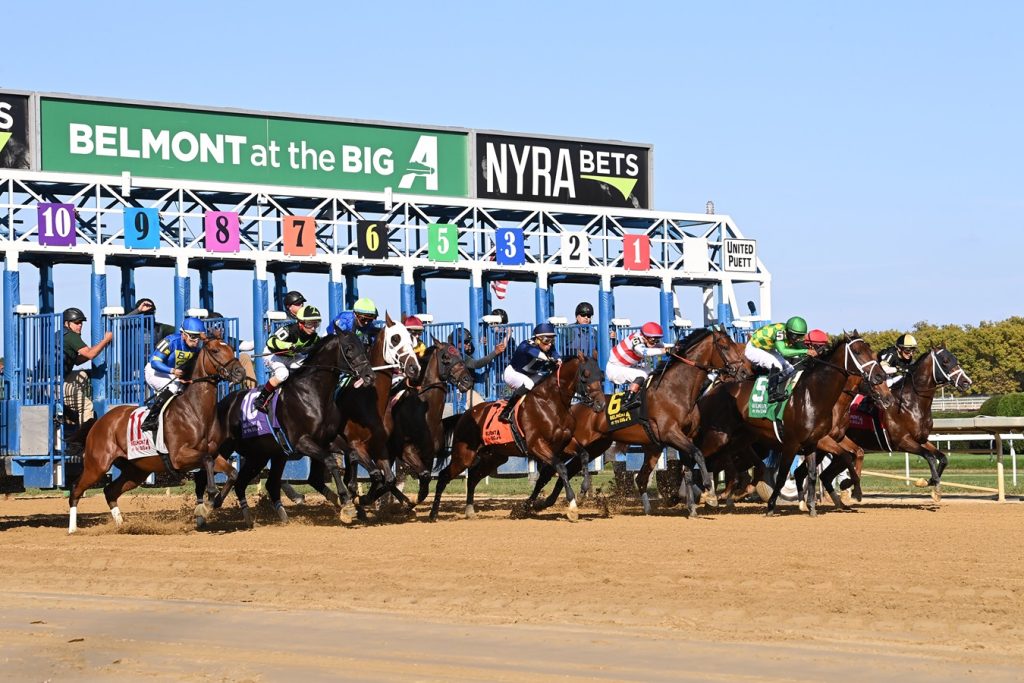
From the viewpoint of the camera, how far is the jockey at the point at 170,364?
13.7 metres

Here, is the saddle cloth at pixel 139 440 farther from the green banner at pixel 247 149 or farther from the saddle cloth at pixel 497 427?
the green banner at pixel 247 149

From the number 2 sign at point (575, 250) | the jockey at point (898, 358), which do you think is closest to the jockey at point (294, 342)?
the jockey at point (898, 358)

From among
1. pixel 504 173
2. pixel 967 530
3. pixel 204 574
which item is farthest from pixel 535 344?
pixel 504 173

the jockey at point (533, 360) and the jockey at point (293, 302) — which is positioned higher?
the jockey at point (293, 302)

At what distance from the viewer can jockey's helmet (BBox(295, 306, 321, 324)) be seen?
46.2ft

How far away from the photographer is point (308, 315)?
46.3 ft

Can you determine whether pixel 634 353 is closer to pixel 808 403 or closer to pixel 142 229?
pixel 808 403

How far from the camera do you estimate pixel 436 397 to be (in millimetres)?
15234

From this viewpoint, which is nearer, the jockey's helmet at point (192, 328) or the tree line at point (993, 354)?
the jockey's helmet at point (192, 328)

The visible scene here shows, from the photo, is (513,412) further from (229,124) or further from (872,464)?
(872,464)

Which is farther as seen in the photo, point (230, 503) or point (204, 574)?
point (230, 503)

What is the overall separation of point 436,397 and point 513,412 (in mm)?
1007

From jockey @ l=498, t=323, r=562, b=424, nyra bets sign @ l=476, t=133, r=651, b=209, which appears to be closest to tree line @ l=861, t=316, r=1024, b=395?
nyra bets sign @ l=476, t=133, r=651, b=209

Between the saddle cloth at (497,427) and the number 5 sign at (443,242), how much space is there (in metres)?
13.6
